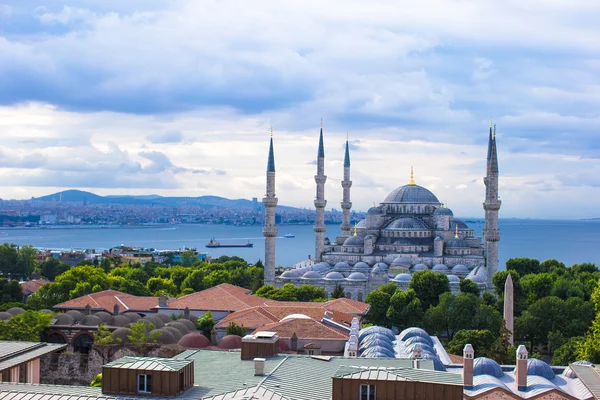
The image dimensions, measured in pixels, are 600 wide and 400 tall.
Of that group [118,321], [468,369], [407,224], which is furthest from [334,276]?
[468,369]

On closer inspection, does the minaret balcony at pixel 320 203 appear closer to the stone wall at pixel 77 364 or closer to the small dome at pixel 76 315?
the small dome at pixel 76 315

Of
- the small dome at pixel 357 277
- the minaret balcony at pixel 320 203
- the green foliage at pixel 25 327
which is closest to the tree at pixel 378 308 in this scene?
the small dome at pixel 357 277

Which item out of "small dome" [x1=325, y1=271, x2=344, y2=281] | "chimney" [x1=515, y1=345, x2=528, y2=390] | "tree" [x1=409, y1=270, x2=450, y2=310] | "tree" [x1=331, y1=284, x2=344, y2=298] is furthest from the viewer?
"small dome" [x1=325, y1=271, x2=344, y2=281]

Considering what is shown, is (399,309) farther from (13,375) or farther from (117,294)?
(13,375)

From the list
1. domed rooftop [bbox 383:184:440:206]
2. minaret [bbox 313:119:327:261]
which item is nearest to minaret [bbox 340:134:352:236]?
domed rooftop [bbox 383:184:440:206]

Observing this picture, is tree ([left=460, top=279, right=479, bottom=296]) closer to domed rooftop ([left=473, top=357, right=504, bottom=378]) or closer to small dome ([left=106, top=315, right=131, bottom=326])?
small dome ([left=106, top=315, right=131, bottom=326])
